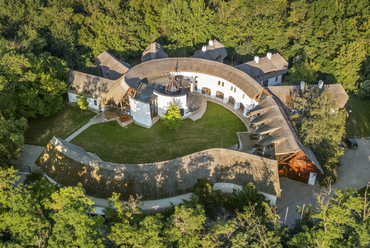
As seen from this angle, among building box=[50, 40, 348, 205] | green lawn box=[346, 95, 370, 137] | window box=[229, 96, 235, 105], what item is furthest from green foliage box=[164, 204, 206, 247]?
green lawn box=[346, 95, 370, 137]

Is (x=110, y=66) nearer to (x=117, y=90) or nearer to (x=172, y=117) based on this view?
(x=117, y=90)

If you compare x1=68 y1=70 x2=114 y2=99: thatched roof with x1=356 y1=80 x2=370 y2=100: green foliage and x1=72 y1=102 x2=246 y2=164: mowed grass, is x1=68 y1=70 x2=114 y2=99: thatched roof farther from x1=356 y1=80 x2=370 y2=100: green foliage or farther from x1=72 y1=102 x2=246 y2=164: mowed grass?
x1=356 y1=80 x2=370 y2=100: green foliage

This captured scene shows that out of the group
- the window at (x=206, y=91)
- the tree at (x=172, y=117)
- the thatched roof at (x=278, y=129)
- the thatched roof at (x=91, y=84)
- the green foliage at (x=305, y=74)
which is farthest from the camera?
the window at (x=206, y=91)

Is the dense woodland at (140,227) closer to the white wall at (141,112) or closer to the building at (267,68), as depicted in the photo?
the white wall at (141,112)

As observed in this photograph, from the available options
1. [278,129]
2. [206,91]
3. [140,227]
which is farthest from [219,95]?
[140,227]

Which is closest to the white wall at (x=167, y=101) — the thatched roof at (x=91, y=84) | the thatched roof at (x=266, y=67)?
the thatched roof at (x=91, y=84)
